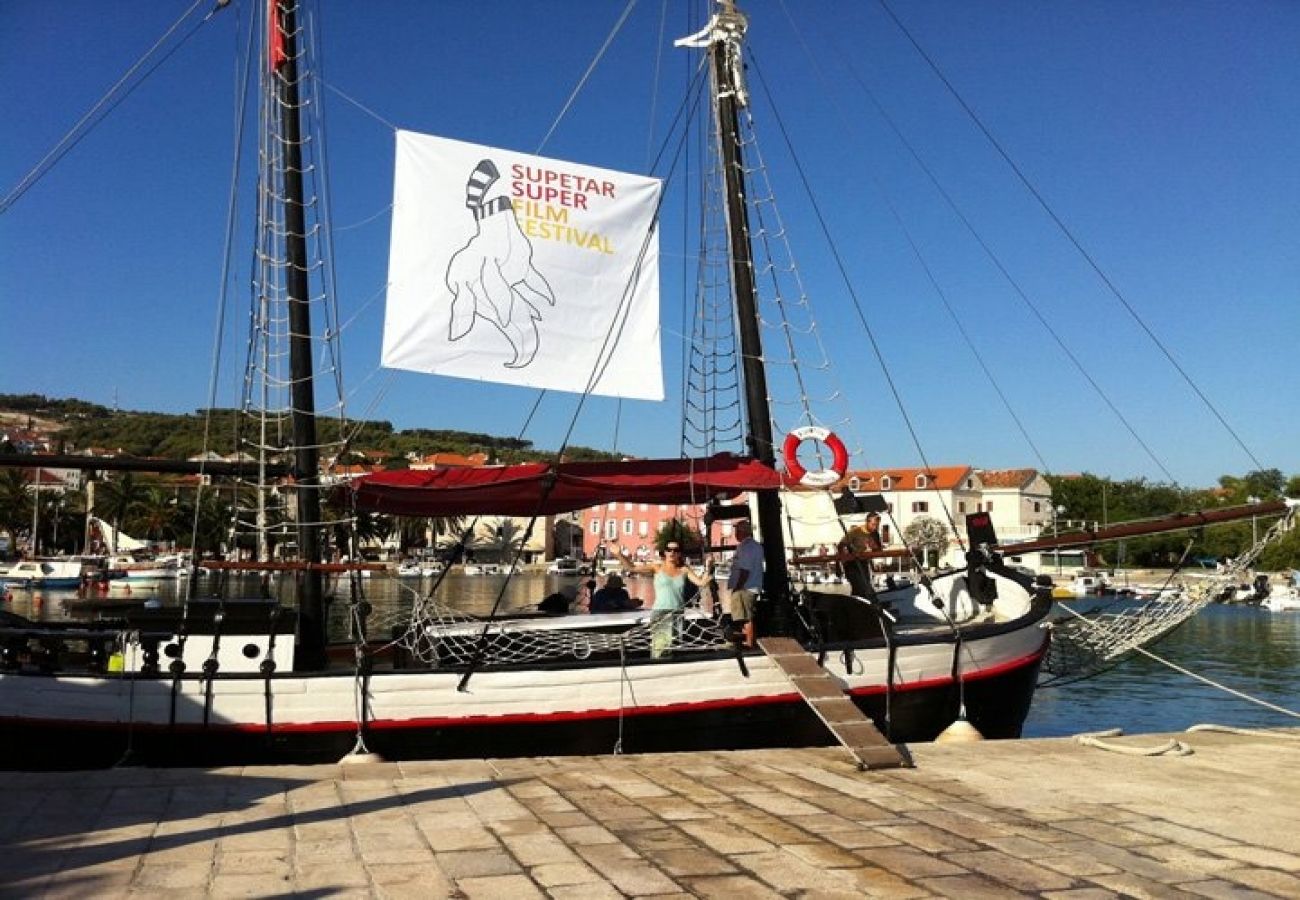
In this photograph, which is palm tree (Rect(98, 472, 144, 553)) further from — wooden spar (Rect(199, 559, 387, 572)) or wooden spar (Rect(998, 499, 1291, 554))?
wooden spar (Rect(998, 499, 1291, 554))

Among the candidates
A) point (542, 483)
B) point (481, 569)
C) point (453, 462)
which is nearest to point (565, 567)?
point (481, 569)

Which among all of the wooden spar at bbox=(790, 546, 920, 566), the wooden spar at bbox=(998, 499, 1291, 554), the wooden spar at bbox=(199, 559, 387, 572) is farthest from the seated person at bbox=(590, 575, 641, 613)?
the wooden spar at bbox=(998, 499, 1291, 554)

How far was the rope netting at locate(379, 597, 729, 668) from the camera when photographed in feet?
38.0

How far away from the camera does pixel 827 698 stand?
10609mm

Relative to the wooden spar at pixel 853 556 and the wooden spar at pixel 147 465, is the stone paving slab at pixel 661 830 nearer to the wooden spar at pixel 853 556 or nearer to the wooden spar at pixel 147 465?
the wooden spar at pixel 853 556

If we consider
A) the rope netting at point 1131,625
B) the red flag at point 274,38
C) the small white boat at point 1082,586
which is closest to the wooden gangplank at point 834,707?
the rope netting at point 1131,625

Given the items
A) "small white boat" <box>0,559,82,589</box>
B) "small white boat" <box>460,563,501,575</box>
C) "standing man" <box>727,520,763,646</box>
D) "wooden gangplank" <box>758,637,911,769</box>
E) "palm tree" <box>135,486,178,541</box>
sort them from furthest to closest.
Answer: "small white boat" <box>460,563,501,575</box>, "palm tree" <box>135,486,178,541</box>, "small white boat" <box>0,559,82,589</box>, "standing man" <box>727,520,763,646</box>, "wooden gangplank" <box>758,637,911,769</box>

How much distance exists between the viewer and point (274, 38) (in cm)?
1471

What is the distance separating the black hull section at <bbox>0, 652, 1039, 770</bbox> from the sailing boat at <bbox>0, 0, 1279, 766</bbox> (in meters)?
0.02

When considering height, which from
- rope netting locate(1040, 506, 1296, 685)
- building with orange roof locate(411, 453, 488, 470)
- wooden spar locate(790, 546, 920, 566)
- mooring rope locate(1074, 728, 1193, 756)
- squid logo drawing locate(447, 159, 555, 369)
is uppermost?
squid logo drawing locate(447, 159, 555, 369)

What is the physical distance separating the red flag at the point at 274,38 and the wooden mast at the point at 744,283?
5878 millimetres

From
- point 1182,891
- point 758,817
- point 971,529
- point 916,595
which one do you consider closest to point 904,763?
point 758,817

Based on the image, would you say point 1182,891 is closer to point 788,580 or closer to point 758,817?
point 758,817

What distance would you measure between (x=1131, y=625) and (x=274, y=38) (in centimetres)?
1397
